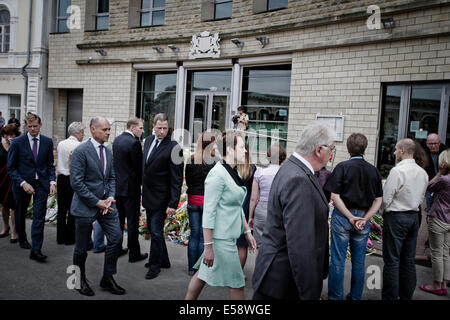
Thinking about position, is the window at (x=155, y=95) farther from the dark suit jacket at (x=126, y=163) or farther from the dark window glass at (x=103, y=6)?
the dark suit jacket at (x=126, y=163)

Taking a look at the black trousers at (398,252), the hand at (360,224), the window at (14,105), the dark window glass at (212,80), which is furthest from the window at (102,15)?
the black trousers at (398,252)

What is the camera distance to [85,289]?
410 cm

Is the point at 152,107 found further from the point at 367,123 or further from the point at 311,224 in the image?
the point at 311,224

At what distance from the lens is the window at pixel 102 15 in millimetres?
16391

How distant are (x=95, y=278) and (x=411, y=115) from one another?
8.97 m

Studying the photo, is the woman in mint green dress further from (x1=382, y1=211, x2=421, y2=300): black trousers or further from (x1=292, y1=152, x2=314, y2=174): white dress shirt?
(x1=382, y1=211, x2=421, y2=300): black trousers

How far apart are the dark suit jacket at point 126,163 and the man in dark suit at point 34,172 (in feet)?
3.46

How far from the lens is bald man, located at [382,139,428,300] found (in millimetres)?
3973

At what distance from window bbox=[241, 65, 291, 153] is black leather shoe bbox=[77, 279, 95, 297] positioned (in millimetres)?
8589

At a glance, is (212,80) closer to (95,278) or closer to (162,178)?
(162,178)

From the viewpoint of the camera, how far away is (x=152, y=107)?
51.8 ft

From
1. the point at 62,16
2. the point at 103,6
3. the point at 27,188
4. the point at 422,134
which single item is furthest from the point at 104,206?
the point at 62,16
